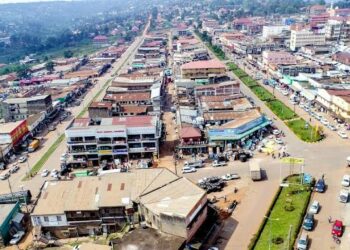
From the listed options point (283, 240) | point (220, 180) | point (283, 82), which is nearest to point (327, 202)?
point (283, 240)

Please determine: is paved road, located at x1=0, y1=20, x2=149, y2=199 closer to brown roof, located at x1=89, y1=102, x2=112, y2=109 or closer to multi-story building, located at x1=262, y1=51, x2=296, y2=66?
brown roof, located at x1=89, y1=102, x2=112, y2=109

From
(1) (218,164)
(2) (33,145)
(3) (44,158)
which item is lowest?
(3) (44,158)

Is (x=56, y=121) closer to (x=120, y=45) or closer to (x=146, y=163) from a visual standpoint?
(x=146, y=163)

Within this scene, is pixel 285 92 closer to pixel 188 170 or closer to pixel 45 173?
pixel 188 170

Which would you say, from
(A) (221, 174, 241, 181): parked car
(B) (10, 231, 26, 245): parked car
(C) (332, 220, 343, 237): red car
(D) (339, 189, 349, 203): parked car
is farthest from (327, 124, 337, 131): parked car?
(B) (10, 231, 26, 245): parked car

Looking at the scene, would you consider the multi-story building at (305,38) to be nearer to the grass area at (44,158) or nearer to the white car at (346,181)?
the grass area at (44,158)

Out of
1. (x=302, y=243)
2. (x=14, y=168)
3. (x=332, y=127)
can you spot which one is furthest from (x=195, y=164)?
(x=14, y=168)

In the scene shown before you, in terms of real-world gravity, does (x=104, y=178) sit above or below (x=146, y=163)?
above

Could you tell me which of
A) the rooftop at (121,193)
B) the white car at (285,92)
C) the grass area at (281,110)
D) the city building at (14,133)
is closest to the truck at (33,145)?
the city building at (14,133)
